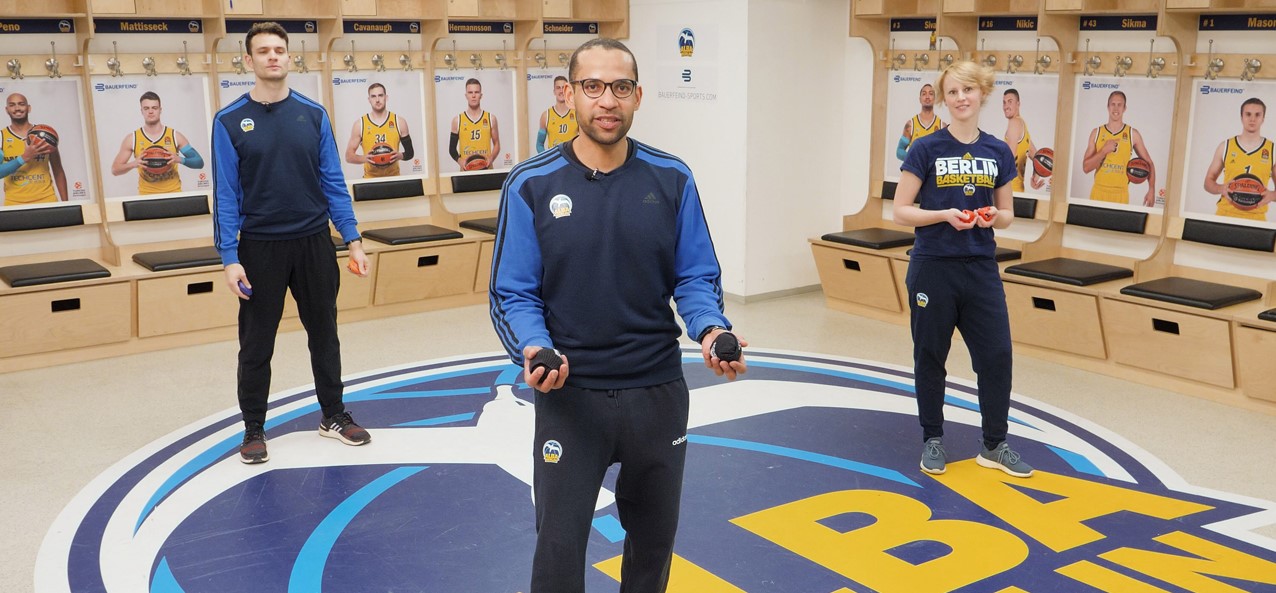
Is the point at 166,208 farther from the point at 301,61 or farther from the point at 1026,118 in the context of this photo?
the point at 1026,118

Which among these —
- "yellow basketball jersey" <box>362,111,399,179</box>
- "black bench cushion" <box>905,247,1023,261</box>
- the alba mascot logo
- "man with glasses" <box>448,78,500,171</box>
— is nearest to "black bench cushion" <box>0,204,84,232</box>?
"yellow basketball jersey" <box>362,111,399,179</box>

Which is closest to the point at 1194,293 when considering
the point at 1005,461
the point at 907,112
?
the point at 1005,461

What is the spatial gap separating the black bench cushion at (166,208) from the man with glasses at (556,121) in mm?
2297

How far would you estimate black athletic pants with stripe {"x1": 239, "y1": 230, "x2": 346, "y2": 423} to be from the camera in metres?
4.14

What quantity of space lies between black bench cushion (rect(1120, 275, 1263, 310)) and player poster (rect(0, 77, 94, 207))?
5.52 m

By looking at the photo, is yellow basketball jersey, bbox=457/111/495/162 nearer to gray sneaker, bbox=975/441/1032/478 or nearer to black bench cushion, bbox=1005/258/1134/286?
black bench cushion, bbox=1005/258/1134/286

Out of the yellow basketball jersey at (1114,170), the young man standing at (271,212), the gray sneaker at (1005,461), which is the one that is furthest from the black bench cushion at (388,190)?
the gray sneaker at (1005,461)

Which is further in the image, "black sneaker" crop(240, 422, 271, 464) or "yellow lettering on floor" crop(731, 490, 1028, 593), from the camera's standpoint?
"black sneaker" crop(240, 422, 271, 464)

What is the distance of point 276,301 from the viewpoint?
418 centimetres

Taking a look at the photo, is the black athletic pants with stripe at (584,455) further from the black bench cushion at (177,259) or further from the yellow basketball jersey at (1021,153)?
the yellow basketball jersey at (1021,153)

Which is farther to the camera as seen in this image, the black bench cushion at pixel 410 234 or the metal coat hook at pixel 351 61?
the metal coat hook at pixel 351 61

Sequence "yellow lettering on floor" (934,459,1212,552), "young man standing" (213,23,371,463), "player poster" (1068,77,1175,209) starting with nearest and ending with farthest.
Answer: "yellow lettering on floor" (934,459,1212,552) < "young man standing" (213,23,371,463) < "player poster" (1068,77,1175,209)

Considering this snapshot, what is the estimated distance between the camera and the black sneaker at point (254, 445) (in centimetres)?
428

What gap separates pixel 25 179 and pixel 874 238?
187 inches
